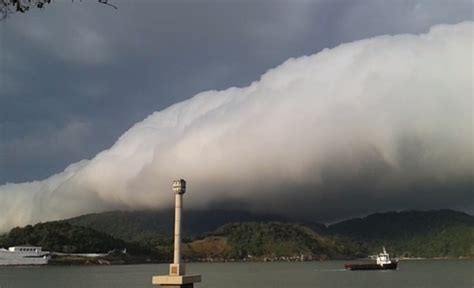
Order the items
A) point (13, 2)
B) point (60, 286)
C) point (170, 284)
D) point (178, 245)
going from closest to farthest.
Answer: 1. point (13, 2)
2. point (170, 284)
3. point (178, 245)
4. point (60, 286)

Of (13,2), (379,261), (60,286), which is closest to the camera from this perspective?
(13,2)

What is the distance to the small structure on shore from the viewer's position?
26719 mm

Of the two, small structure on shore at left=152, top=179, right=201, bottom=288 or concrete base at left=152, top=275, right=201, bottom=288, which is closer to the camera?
concrete base at left=152, top=275, right=201, bottom=288

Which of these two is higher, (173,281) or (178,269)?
(178,269)

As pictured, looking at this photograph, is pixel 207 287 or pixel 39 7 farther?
pixel 207 287

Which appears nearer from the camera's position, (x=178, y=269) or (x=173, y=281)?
(x=173, y=281)

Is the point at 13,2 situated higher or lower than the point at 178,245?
higher

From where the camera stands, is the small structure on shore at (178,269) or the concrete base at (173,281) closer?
the concrete base at (173,281)

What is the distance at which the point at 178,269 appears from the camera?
2752 cm

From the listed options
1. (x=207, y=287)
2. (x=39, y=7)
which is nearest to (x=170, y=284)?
(x=39, y=7)

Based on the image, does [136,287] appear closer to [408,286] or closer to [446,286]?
[408,286]

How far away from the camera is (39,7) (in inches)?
627

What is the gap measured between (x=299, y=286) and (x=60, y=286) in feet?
152

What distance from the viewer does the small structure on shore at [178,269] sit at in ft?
87.7
